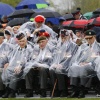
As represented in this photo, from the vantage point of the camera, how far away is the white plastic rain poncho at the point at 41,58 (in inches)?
521

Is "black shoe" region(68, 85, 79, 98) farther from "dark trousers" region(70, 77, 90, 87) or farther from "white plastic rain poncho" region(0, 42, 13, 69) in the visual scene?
"white plastic rain poncho" region(0, 42, 13, 69)

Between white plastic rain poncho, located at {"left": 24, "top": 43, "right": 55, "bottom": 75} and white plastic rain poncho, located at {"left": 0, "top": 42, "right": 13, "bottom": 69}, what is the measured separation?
0.87 metres

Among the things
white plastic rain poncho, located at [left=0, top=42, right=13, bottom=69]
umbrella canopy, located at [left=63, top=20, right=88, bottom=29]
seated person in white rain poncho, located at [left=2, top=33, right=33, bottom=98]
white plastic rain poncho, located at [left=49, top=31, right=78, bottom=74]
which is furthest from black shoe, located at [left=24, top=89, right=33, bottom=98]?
umbrella canopy, located at [left=63, top=20, right=88, bottom=29]

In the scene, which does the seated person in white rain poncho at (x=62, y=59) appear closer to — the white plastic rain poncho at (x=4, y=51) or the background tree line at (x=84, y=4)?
the white plastic rain poncho at (x=4, y=51)

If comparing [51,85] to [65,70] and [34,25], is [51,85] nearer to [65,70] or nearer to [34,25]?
[65,70]

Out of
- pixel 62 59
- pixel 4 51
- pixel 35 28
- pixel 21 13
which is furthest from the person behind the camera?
pixel 21 13

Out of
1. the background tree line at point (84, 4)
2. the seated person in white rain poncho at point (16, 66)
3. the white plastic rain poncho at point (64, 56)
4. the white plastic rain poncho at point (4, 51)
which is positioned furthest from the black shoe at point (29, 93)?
the background tree line at point (84, 4)

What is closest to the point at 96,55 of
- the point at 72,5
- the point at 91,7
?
the point at 91,7

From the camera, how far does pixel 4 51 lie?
1419cm

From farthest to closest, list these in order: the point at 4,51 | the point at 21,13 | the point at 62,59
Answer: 1. the point at 21,13
2. the point at 4,51
3. the point at 62,59

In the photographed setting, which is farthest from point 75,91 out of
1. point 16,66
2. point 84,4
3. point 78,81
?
point 84,4

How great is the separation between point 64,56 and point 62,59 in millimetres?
94

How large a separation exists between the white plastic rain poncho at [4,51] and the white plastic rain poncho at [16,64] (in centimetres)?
28

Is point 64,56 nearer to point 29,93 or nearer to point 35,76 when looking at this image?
point 35,76
